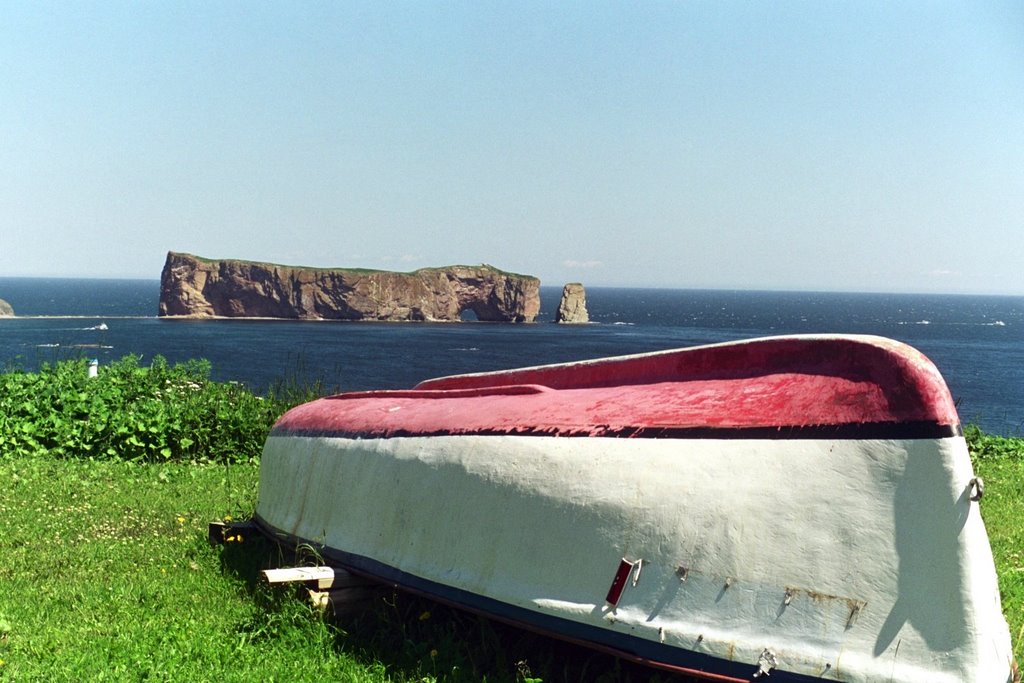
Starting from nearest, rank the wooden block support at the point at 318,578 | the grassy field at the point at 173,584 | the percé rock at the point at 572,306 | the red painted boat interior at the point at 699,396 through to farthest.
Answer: the red painted boat interior at the point at 699,396
the grassy field at the point at 173,584
the wooden block support at the point at 318,578
the percé rock at the point at 572,306

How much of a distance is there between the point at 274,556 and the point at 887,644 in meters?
4.45

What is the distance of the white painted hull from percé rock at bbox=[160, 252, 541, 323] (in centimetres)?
12143

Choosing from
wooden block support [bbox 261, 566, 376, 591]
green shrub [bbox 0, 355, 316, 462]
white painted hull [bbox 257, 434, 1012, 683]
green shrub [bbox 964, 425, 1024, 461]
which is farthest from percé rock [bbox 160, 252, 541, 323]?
white painted hull [bbox 257, 434, 1012, 683]

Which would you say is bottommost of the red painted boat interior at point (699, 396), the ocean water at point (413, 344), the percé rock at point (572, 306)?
the ocean water at point (413, 344)

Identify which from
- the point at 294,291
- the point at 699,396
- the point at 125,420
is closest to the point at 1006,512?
the point at 699,396

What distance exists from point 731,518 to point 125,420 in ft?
30.2

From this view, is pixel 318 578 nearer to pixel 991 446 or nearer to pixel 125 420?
pixel 125 420

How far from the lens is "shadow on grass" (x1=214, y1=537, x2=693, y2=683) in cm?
497

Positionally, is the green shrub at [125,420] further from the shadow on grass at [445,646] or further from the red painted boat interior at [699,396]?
the shadow on grass at [445,646]

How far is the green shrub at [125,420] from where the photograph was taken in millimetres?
11367

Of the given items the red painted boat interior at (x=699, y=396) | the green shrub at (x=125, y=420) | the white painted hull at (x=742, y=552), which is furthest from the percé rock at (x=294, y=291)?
the white painted hull at (x=742, y=552)

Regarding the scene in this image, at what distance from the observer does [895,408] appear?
4.22 meters

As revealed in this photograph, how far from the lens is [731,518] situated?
4.36 meters

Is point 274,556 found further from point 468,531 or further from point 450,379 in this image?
point 468,531
